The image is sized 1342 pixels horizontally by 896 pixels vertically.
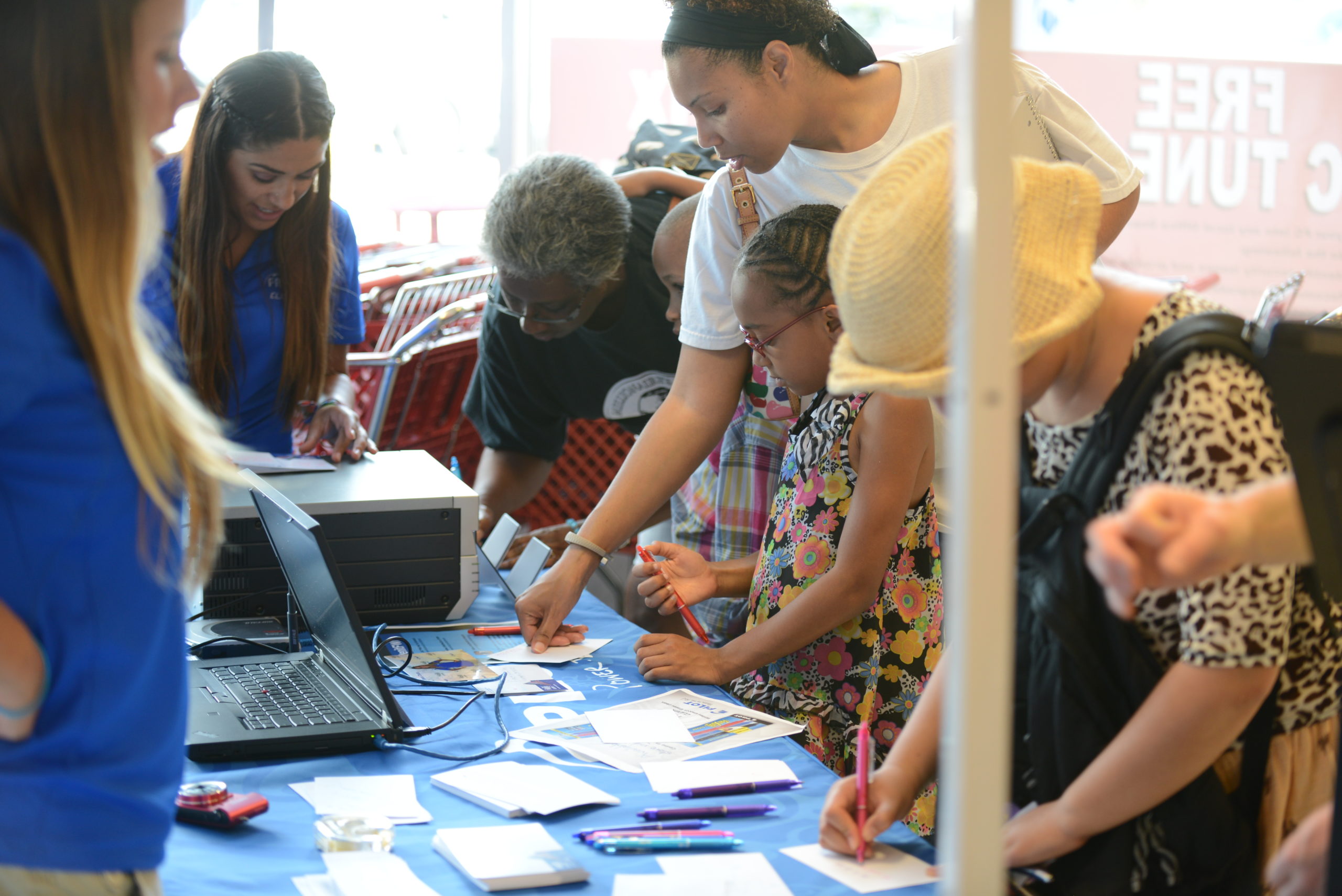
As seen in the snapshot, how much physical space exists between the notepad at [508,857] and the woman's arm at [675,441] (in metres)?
0.91

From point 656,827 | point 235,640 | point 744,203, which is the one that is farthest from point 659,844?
point 744,203

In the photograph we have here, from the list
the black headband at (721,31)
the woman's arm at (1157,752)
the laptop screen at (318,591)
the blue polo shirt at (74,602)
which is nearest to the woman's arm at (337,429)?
the laptop screen at (318,591)

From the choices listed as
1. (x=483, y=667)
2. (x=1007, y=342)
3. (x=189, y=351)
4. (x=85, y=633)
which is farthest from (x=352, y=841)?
(x=189, y=351)

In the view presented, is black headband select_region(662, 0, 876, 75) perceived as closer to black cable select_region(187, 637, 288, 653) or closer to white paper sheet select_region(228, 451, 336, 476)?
white paper sheet select_region(228, 451, 336, 476)

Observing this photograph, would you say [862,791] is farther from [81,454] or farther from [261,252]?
[261,252]

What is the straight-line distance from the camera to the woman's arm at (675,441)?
2.20 m

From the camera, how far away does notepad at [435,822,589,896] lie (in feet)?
3.90

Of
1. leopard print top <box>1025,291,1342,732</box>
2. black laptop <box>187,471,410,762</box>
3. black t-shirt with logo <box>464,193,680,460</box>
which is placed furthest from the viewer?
black t-shirt with logo <box>464,193,680,460</box>

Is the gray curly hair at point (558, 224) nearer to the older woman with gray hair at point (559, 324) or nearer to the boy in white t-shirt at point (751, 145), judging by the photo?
the older woman with gray hair at point (559, 324)

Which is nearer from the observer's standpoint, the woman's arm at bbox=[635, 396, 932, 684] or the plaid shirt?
the woman's arm at bbox=[635, 396, 932, 684]

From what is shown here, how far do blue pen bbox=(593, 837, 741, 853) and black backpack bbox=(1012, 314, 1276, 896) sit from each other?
14.0 inches

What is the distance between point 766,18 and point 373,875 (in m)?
1.47

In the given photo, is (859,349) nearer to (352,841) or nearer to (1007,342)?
(1007,342)

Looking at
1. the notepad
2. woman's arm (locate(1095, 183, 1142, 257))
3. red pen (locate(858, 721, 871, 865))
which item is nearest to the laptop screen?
the notepad
